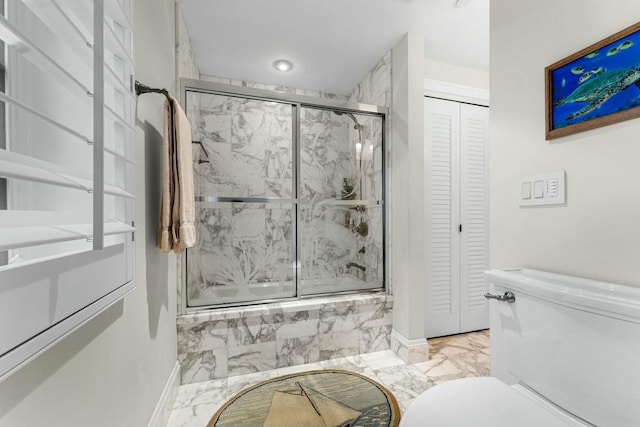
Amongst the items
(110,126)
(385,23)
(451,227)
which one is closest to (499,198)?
(451,227)

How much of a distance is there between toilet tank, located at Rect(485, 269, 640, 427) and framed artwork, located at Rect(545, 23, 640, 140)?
53 centimetres

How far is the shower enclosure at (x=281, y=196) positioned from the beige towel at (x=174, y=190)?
681mm

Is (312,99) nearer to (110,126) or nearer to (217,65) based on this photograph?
(217,65)

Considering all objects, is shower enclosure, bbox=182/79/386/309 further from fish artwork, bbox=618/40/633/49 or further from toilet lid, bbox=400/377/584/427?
fish artwork, bbox=618/40/633/49

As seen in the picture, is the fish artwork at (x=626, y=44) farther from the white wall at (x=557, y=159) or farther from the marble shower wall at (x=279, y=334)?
the marble shower wall at (x=279, y=334)

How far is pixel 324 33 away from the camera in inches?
79.4

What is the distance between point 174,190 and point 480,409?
4.47 feet

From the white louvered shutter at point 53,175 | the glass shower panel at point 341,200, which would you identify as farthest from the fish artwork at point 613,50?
the glass shower panel at point 341,200

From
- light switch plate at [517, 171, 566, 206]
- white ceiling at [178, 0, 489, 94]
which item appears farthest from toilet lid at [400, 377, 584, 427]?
white ceiling at [178, 0, 489, 94]

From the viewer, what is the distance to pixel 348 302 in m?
2.05

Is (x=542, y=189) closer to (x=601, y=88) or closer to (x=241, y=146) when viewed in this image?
(x=601, y=88)

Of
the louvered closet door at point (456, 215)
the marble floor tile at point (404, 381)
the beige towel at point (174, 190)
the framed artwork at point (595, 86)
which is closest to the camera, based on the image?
the framed artwork at point (595, 86)

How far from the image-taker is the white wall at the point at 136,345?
23.4 inches

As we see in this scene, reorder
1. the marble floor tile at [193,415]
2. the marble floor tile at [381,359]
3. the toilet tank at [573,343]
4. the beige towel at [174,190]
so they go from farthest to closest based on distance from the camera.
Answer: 1. the marble floor tile at [381,359]
2. the marble floor tile at [193,415]
3. the beige towel at [174,190]
4. the toilet tank at [573,343]
